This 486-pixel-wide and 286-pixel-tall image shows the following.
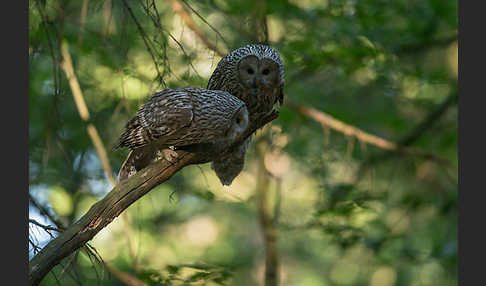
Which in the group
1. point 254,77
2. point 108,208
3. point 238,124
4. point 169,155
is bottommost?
point 108,208

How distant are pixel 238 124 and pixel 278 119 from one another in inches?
99.4

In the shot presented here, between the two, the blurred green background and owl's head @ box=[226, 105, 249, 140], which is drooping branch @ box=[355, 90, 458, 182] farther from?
owl's head @ box=[226, 105, 249, 140]

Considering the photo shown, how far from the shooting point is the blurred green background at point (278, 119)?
3752 mm

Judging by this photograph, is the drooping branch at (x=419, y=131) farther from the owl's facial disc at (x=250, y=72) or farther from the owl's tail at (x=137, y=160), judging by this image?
the owl's tail at (x=137, y=160)

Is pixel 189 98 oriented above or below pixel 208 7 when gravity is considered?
below

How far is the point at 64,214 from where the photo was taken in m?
5.32

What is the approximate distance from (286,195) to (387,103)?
1.93 m

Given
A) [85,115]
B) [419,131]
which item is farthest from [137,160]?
[419,131]

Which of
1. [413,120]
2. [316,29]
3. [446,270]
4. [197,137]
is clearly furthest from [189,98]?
[413,120]

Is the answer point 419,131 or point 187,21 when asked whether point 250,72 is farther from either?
point 419,131

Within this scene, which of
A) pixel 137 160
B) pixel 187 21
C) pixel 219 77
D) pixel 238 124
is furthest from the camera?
pixel 187 21

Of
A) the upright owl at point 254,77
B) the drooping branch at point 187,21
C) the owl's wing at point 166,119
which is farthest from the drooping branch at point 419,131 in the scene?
the owl's wing at point 166,119

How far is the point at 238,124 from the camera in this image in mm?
2572

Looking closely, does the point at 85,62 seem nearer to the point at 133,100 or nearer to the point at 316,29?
the point at 133,100
